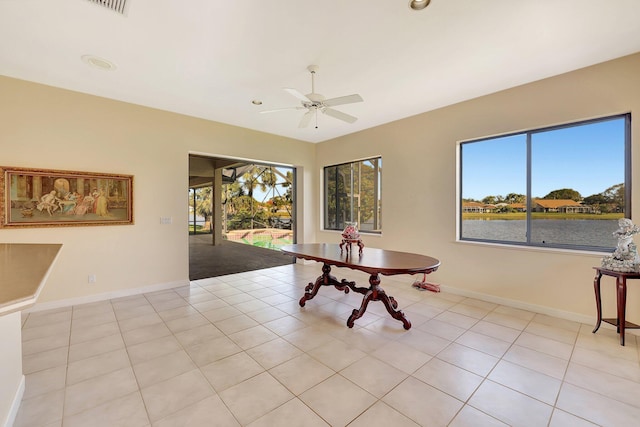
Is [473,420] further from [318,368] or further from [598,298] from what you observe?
[598,298]

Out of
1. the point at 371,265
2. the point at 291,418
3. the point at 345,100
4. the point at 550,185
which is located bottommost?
the point at 291,418

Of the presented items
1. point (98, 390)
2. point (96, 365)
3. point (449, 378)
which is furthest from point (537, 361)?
point (96, 365)

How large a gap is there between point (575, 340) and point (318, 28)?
392 centimetres

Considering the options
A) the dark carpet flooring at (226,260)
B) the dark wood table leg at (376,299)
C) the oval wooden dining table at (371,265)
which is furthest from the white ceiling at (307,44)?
the dark carpet flooring at (226,260)

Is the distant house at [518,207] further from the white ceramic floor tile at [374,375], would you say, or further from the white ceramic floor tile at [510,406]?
the white ceramic floor tile at [374,375]

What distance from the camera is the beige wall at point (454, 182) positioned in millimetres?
2922

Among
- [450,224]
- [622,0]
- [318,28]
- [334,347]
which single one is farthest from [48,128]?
[622,0]

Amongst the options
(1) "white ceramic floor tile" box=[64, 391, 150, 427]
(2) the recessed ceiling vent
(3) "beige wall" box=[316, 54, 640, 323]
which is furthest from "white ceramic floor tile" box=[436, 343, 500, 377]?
(2) the recessed ceiling vent

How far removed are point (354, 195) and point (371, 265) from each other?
3.27 metres

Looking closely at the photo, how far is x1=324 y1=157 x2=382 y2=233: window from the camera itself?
542cm

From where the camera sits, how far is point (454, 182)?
13.4ft

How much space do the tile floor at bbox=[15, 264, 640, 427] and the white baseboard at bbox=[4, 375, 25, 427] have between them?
0.20 feet

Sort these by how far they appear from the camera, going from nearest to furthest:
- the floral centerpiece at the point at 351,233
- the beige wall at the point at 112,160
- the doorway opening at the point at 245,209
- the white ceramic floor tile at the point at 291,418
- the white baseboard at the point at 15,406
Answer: the white baseboard at the point at 15,406 < the white ceramic floor tile at the point at 291,418 < the beige wall at the point at 112,160 < the floral centerpiece at the point at 351,233 < the doorway opening at the point at 245,209

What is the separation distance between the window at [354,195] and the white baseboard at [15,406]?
4.86 m
